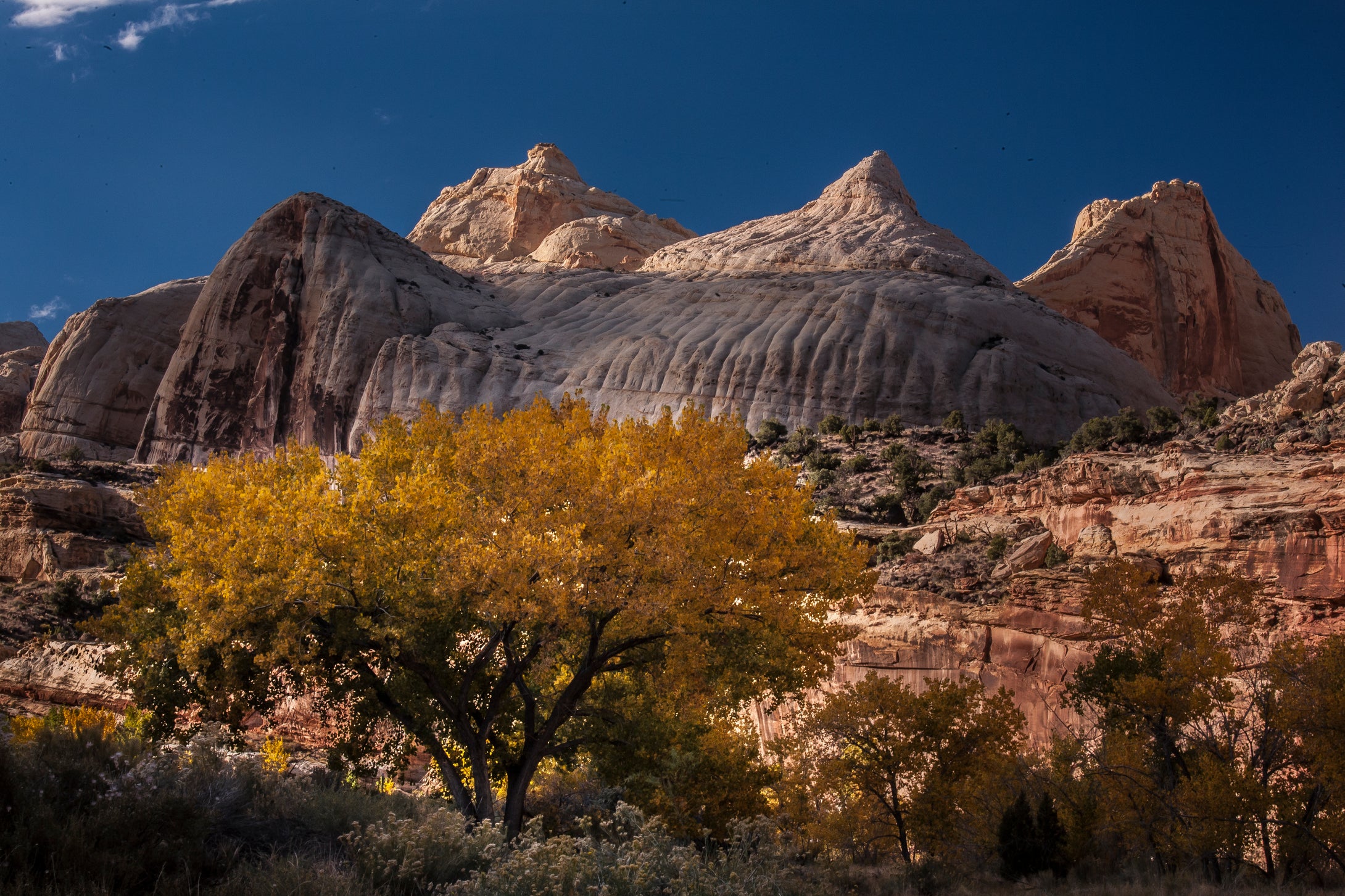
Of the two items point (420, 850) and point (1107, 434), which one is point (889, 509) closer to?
point (1107, 434)

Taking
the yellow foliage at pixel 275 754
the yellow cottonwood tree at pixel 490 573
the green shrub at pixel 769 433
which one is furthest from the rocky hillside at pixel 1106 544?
the green shrub at pixel 769 433

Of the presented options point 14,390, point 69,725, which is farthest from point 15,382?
point 69,725

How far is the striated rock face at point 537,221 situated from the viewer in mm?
112000

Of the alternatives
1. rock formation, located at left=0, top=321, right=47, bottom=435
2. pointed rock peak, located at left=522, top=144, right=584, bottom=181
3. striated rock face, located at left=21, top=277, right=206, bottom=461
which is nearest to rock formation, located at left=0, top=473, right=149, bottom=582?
striated rock face, located at left=21, top=277, right=206, bottom=461

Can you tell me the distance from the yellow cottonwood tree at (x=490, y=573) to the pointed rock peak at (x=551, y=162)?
126 m

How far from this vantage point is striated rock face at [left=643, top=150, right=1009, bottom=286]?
7681cm

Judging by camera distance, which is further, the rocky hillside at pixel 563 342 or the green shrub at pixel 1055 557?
the rocky hillside at pixel 563 342

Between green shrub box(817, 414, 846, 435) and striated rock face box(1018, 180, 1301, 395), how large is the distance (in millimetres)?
44864

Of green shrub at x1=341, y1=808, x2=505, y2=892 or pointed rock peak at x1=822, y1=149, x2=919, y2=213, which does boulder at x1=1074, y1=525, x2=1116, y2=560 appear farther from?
pointed rock peak at x1=822, y1=149, x2=919, y2=213

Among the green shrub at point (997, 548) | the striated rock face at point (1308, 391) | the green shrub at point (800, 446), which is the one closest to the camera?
the striated rock face at point (1308, 391)

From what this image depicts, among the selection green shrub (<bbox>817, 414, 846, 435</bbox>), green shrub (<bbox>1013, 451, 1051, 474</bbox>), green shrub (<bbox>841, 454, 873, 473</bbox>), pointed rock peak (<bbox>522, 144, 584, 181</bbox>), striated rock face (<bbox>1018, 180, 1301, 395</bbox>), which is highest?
pointed rock peak (<bbox>522, 144, 584, 181</bbox>)

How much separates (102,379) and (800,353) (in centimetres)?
5961

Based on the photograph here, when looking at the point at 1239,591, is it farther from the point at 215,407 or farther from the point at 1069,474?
the point at 215,407

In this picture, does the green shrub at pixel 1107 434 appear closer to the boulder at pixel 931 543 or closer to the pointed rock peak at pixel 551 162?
the boulder at pixel 931 543
